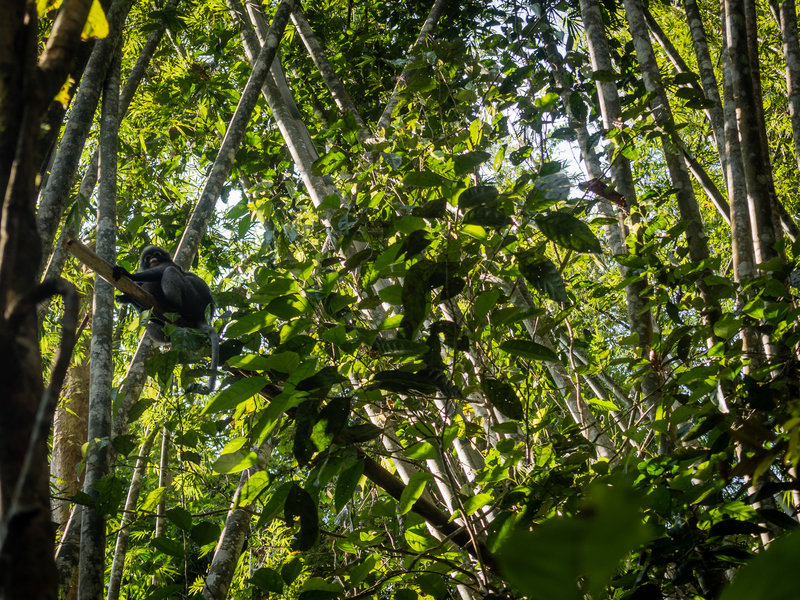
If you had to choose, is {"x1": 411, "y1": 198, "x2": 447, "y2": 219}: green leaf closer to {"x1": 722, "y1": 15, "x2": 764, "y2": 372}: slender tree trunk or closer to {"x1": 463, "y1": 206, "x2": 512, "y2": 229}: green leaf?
{"x1": 463, "y1": 206, "x2": 512, "y2": 229}: green leaf

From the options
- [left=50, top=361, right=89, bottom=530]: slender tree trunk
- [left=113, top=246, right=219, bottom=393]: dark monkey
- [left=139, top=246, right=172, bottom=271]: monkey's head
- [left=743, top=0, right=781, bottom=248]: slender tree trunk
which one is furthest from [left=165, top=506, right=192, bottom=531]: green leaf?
[left=50, top=361, right=89, bottom=530]: slender tree trunk

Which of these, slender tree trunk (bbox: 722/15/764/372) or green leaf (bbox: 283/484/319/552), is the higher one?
slender tree trunk (bbox: 722/15/764/372)

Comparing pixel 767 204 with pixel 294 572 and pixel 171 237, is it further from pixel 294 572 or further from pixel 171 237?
pixel 171 237

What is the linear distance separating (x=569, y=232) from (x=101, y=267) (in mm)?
1920

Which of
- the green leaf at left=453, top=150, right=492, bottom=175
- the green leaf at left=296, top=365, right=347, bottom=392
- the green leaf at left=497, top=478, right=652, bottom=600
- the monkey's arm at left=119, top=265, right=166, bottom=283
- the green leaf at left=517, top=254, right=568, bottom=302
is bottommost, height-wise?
the green leaf at left=497, top=478, right=652, bottom=600

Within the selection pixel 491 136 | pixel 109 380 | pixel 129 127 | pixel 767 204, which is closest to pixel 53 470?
pixel 129 127

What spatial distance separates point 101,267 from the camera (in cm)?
261

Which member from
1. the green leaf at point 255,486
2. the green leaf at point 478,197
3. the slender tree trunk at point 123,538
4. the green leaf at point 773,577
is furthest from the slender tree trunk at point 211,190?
the green leaf at point 773,577

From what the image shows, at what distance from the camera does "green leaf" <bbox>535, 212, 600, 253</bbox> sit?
5.43ft

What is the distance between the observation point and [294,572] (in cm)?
171

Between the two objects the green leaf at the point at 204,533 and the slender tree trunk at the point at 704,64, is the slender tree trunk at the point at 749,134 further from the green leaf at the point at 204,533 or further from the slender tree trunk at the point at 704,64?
the green leaf at the point at 204,533

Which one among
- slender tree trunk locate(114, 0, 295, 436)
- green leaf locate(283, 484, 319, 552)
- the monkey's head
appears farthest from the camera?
the monkey's head

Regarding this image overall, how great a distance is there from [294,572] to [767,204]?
2156 mm

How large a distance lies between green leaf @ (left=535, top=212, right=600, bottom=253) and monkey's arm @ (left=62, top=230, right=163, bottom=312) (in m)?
1.79
